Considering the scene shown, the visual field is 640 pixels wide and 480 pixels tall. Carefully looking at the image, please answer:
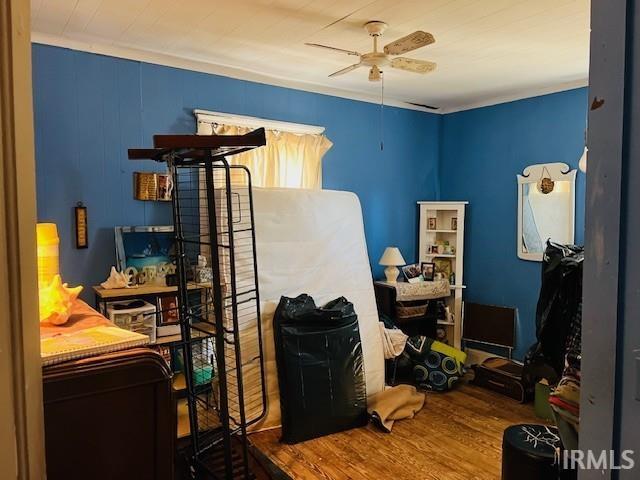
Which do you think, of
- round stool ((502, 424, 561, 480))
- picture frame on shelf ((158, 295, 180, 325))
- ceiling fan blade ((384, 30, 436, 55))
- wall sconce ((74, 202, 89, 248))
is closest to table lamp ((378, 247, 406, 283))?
picture frame on shelf ((158, 295, 180, 325))

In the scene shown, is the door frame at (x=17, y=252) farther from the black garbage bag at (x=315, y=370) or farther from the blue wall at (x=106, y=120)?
the blue wall at (x=106, y=120)

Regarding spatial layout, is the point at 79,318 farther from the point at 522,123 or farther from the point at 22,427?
the point at 522,123

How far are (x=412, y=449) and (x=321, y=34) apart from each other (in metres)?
2.55

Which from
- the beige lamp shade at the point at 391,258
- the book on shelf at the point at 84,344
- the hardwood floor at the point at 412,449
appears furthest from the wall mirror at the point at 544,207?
the book on shelf at the point at 84,344

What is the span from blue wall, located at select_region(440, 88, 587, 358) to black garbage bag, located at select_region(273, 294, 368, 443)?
77.2 inches

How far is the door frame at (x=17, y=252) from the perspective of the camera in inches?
24.2

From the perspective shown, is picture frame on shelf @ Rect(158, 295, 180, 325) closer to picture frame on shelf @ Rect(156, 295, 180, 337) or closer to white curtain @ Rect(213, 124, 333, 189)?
picture frame on shelf @ Rect(156, 295, 180, 337)

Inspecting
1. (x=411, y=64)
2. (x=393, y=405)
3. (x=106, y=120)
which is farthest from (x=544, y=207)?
(x=106, y=120)

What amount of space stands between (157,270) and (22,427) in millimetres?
2693

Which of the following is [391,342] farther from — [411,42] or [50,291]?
[50,291]

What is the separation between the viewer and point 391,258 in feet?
14.5

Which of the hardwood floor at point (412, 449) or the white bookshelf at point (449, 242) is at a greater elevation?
the white bookshelf at point (449, 242)

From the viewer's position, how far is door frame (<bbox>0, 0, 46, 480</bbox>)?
0.61 meters

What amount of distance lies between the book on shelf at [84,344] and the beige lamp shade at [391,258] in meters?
3.27
